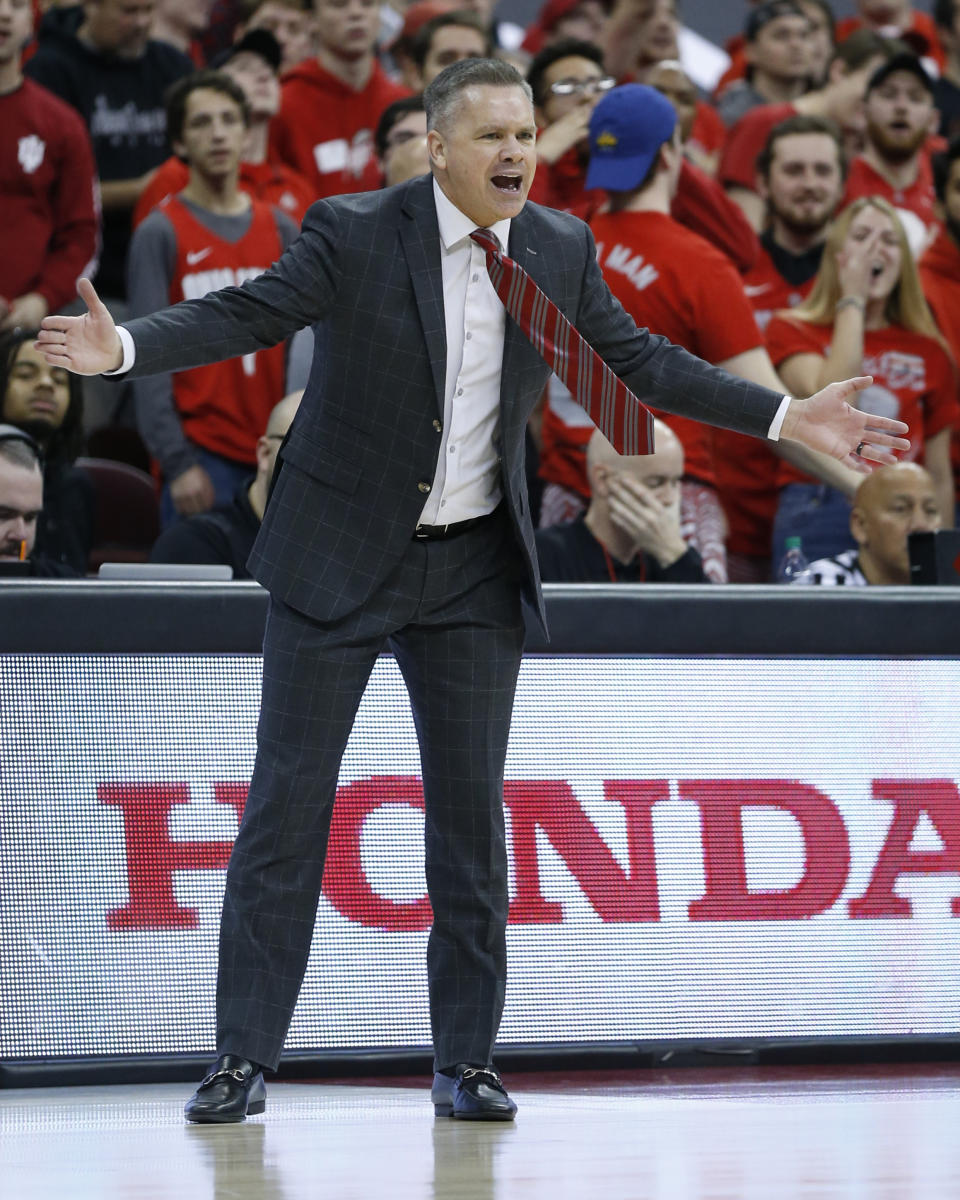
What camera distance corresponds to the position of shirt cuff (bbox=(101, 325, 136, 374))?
9.71ft

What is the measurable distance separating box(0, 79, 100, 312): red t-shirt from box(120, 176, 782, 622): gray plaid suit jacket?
2.85 meters

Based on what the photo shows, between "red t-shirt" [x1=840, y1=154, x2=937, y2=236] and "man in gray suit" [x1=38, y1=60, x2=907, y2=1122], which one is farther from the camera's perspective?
"red t-shirt" [x1=840, y1=154, x2=937, y2=236]

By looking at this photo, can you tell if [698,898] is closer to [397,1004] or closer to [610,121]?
[397,1004]

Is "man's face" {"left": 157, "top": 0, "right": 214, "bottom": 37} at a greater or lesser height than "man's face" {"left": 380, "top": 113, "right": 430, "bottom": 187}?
greater

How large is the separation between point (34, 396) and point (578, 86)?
2236 millimetres

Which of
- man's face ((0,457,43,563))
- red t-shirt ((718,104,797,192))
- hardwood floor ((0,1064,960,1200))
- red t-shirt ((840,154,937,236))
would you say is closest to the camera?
hardwood floor ((0,1064,960,1200))

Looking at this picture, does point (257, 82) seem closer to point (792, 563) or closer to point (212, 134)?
point (212, 134)

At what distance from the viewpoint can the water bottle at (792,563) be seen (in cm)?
506

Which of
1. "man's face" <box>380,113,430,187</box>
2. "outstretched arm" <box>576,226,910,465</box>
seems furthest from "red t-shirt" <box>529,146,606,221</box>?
"outstretched arm" <box>576,226,910,465</box>

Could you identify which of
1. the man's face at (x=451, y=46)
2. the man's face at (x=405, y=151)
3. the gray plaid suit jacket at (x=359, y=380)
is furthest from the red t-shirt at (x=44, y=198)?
the gray plaid suit jacket at (x=359, y=380)

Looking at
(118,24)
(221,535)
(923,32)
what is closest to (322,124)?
(118,24)

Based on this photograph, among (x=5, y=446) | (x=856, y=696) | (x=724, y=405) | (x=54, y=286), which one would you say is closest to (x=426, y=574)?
(x=724, y=405)

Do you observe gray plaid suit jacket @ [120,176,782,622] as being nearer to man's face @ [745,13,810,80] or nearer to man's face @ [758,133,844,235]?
man's face @ [758,133,844,235]

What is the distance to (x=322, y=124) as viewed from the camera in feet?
22.6
